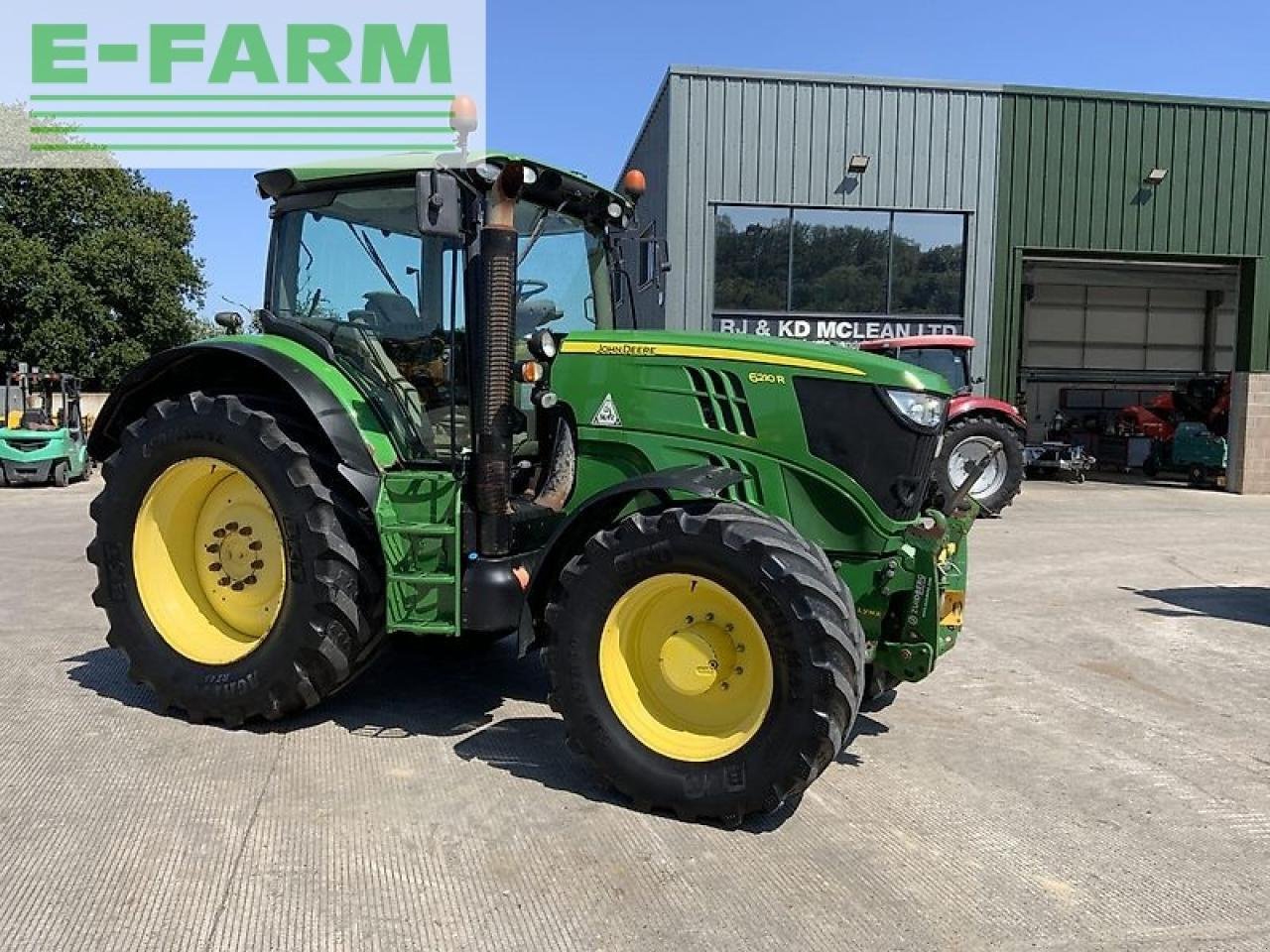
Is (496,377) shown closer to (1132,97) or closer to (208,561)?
(208,561)

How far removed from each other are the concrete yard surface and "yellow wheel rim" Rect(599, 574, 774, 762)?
0.31m

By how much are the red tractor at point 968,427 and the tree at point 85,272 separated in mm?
22318

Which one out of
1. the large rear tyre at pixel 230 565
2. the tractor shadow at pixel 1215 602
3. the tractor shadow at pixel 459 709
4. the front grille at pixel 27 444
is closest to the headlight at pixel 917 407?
the tractor shadow at pixel 459 709

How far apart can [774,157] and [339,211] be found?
12215 millimetres

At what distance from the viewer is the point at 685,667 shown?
11.9 feet

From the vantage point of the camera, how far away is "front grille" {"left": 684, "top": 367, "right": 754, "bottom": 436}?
12.7 ft

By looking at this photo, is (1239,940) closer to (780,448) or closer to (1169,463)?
(780,448)

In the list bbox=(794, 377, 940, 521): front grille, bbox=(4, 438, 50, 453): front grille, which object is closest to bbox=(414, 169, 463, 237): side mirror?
bbox=(794, 377, 940, 521): front grille

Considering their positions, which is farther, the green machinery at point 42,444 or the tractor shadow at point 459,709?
the green machinery at point 42,444

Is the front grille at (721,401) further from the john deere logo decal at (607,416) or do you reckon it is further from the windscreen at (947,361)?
the windscreen at (947,361)

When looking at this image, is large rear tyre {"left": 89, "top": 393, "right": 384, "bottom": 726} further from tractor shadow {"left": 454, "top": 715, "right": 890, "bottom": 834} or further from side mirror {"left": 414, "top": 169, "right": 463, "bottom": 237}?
side mirror {"left": 414, "top": 169, "right": 463, "bottom": 237}

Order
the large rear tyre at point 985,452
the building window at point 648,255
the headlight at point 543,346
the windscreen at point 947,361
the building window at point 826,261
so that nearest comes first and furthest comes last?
the headlight at point 543,346 → the building window at point 648,255 → the large rear tyre at point 985,452 → the windscreen at point 947,361 → the building window at point 826,261

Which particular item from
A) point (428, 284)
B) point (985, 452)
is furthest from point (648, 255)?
point (985, 452)

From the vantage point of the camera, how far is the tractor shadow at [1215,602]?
284 inches
